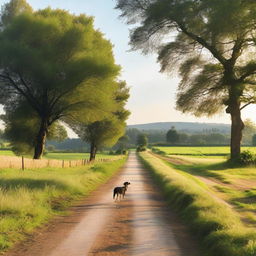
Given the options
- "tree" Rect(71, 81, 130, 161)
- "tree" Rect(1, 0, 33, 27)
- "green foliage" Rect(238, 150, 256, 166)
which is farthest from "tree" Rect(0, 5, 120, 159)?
"tree" Rect(71, 81, 130, 161)

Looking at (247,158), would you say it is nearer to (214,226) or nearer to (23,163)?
(23,163)

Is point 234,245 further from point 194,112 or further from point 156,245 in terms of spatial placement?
point 194,112

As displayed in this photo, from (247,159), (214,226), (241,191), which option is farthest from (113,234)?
(247,159)

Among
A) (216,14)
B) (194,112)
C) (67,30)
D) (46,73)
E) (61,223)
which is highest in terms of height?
(67,30)

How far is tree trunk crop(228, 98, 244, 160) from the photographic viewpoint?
3922 cm

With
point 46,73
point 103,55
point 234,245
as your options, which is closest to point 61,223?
point 234,245

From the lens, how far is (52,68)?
33375 mm

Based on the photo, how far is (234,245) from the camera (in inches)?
339

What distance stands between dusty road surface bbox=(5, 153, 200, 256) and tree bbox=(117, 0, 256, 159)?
47.8 ft

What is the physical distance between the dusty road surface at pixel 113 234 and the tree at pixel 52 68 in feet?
62.9

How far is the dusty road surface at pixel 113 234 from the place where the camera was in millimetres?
9172

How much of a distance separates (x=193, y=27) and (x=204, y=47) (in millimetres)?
6066

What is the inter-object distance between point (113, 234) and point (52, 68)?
24593mm

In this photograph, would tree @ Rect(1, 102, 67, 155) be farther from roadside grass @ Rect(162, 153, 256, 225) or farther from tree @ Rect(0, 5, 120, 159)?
roadside grass @ Rect(162, 153, 256, 225)
